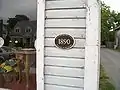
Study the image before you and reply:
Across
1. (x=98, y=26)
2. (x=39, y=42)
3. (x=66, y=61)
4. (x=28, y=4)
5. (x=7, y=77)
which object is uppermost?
(x=28, y=4)

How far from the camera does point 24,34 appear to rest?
2395 mm

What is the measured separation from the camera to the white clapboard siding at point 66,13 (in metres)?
2.16

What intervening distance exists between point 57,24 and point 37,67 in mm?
502

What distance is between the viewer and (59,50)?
7.36 ft

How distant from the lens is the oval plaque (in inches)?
85.9

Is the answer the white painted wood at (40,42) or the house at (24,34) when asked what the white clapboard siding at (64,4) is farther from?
the house at (24,34)

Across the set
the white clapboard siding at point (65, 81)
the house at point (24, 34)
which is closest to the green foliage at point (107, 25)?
the white clapboard siding at point (65, 81)

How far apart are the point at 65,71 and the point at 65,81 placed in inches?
4.0

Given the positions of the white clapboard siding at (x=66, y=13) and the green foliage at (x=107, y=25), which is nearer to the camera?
the white clapboard siding at (x=66, y=13)

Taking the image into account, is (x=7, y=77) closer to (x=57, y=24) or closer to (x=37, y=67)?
(x=37, y=67)

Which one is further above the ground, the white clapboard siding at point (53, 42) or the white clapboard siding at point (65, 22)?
the white clapboard siding at point (65, 22)

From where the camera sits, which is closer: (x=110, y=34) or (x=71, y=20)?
(x=71, y=20)

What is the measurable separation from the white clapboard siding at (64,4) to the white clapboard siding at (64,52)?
43 cm

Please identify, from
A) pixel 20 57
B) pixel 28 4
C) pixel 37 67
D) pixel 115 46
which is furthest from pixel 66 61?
pixel 115 46
